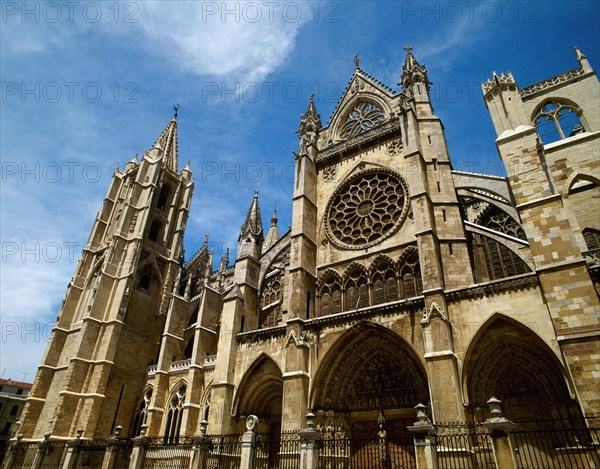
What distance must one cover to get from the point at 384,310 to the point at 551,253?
515 cm

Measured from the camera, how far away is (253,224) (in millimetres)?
19766

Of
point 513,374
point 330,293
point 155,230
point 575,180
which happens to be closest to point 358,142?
point 330,293

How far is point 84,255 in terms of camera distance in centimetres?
2842

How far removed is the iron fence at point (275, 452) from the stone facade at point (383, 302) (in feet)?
1.42

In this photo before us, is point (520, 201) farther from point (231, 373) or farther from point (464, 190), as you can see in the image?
point (231, 373)

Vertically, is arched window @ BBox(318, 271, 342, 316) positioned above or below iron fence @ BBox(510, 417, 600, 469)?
above

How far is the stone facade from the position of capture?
1062 centimetres

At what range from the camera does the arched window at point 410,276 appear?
14.0 metres

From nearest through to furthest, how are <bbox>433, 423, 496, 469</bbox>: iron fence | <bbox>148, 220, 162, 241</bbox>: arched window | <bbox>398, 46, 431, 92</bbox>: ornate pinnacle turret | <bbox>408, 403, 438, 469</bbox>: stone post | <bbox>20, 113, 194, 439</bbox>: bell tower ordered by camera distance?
<bbox>408, 403, 438, 469</bbox>: stone post < <bbox>433, 423, 496, 469</bbox>: iron fence < <bbox>398, 46, 431, 92</bbox>: ornate pinnacle turret < <bbox>20, 113, 194, 439</bbox>: bell tower < <bbox>148, 220, 162, 241</bbox>: arched window

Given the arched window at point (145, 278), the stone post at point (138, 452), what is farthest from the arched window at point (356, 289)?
the arched window at point (145, 278)

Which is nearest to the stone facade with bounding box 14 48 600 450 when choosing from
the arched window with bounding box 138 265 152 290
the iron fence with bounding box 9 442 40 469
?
the arched window with bounding box 138 265 152 290

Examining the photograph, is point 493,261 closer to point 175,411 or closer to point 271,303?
point 271,303

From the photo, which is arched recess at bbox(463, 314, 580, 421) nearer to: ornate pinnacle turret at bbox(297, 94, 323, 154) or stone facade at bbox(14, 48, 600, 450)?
stone facade at bbox(14, 48, 600, 450)

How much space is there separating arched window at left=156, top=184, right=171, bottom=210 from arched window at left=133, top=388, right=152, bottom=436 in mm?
13948
